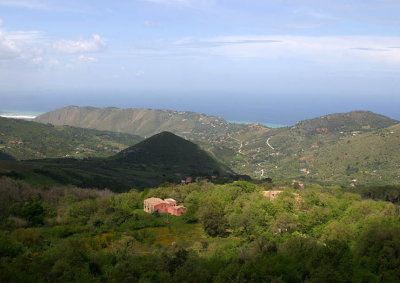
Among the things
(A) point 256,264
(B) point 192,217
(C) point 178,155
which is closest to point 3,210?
(B) point 192,217

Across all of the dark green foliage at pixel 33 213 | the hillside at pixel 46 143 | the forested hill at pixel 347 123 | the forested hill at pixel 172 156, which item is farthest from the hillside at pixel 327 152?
the dark green foliage at pixel 33 213

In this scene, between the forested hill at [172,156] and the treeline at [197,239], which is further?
the forested hill at [172,156]

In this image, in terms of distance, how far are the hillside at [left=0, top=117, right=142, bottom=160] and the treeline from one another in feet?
335

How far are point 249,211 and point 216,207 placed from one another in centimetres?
504

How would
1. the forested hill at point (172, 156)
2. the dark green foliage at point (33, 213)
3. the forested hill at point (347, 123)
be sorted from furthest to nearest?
the forested hill at point (347, 123)
the forested hill at point (172, 156)
the dark green foliage at point (33, 213)

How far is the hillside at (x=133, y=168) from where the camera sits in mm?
69875

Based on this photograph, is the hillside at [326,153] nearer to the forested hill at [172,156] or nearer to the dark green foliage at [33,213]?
the forested hill at [172,156]

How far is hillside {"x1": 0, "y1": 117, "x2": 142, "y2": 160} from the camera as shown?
463ft

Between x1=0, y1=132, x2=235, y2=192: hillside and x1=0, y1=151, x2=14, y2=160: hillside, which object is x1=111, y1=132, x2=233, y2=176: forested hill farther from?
x1=0, y1=151, x2=14, y2=160: hillside

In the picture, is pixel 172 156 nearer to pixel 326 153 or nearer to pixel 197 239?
pixel 326 153

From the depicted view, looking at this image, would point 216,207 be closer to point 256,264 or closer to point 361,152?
point 256,264

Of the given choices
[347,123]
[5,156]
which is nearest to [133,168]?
[5,156]

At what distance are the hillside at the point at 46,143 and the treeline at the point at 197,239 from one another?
102241 millimetres

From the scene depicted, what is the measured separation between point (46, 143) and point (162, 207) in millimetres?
132931
